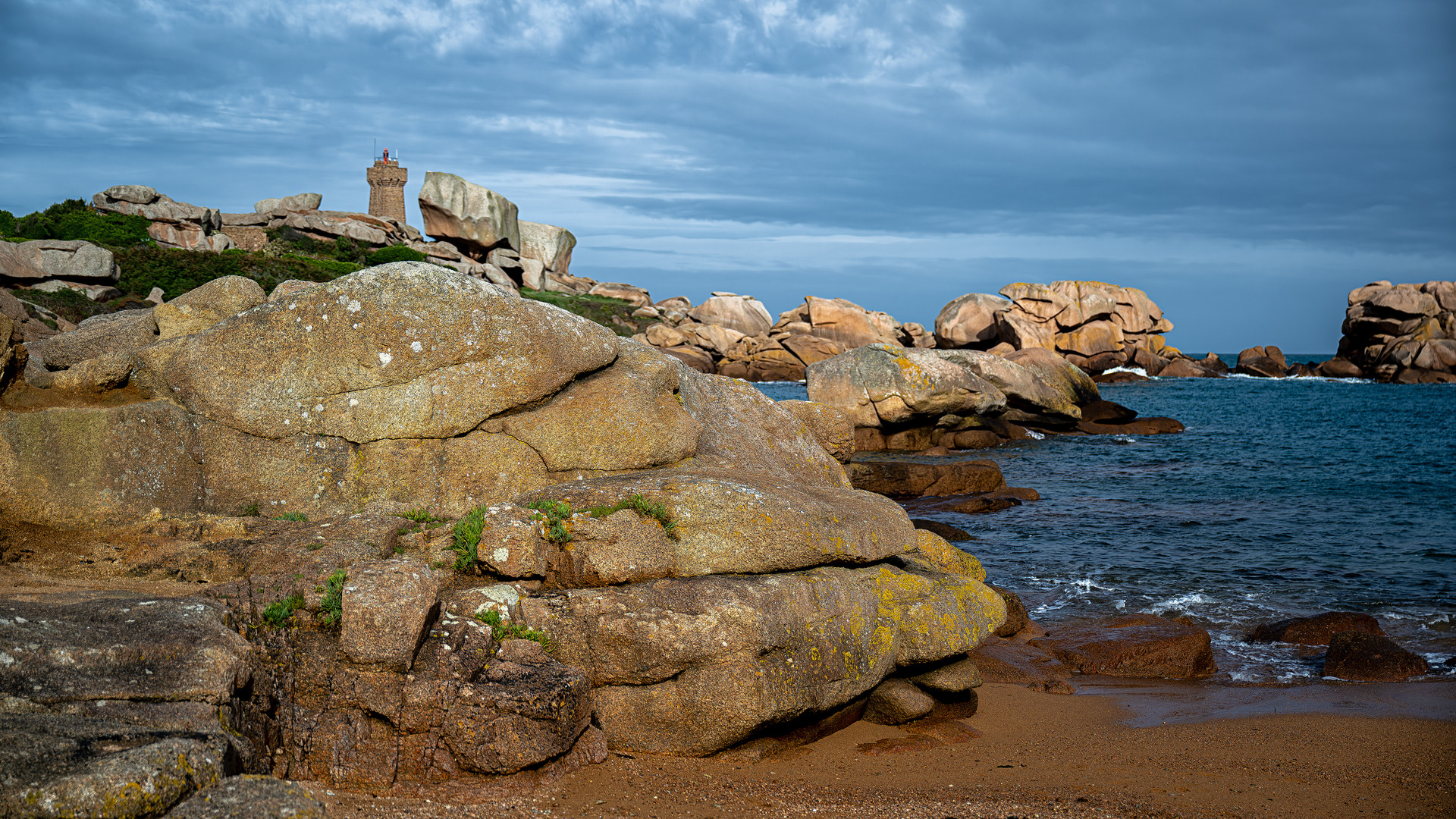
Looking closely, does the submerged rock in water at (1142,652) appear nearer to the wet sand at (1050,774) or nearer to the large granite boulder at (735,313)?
the wet sand at (1050,774)

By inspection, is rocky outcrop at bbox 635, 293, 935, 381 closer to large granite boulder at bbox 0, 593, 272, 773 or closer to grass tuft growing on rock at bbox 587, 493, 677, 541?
grass tuft growing on rock at bbox 587, 493, 677, 541

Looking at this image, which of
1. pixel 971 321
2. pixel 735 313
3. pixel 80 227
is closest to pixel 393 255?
pixel 80 227

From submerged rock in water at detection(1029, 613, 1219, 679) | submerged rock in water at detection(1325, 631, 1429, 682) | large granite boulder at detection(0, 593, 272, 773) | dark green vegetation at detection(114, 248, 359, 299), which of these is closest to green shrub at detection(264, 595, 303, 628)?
large granite boulder at detection(0, 593, 272, 773)

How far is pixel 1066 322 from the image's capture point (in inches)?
3137

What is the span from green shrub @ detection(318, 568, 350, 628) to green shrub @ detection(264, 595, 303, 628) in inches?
7.0

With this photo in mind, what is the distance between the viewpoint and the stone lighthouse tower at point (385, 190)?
10081 cm

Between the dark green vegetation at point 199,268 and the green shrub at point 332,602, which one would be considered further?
the dark green vegetation at point 199,268

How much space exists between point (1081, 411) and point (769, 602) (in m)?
40.2

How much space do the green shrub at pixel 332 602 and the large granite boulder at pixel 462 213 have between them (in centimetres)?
8566

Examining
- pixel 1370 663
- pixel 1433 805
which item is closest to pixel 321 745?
pixel 1433 805

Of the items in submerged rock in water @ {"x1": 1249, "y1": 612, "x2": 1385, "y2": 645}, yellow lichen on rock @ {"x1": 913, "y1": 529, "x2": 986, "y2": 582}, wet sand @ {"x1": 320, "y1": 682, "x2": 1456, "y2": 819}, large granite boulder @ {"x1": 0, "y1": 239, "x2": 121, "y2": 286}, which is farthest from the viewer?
large granite boulder @ {"x1": 0, "y1": 239, "x2": 121, "y2": 286}

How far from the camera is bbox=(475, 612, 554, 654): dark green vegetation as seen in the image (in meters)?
7.34

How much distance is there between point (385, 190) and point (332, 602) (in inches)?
4083

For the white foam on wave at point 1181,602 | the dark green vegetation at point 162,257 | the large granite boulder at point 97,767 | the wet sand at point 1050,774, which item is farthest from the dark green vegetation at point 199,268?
the large granite boulder at point 97,767
